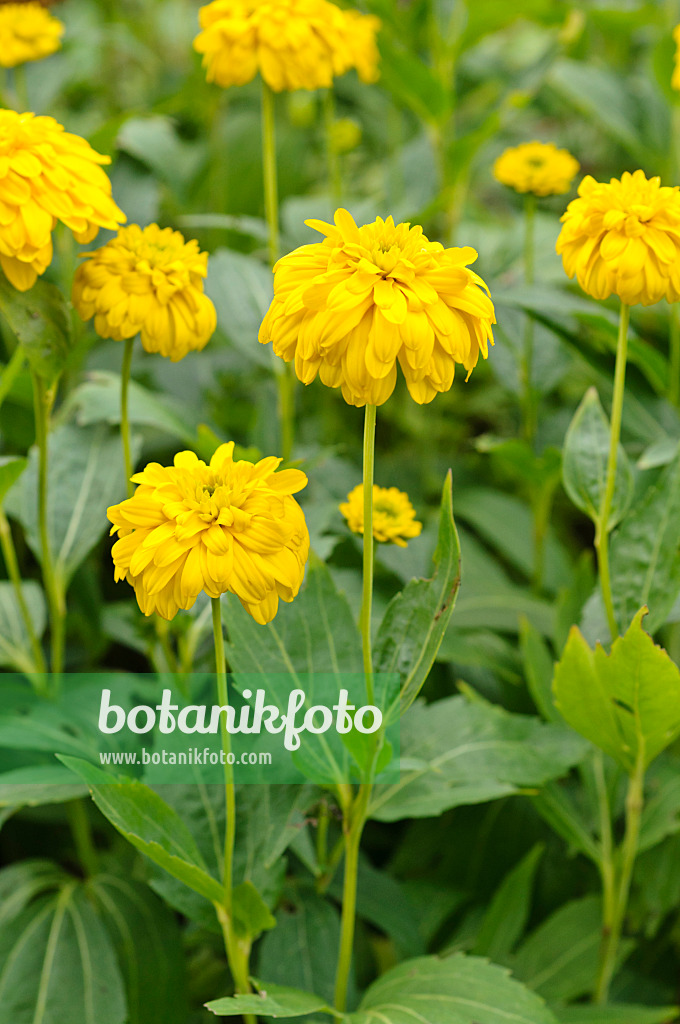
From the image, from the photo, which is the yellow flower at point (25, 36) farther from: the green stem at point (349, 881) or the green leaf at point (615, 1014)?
the green leaf at point (615, 1014)

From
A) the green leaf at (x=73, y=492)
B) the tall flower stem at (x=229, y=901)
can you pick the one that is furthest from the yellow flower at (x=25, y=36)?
the tall flower stem at (x=229, y=901)

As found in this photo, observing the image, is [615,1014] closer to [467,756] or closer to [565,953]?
[565,953]

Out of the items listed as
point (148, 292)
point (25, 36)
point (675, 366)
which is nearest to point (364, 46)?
point (25, 36)

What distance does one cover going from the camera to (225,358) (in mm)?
1473

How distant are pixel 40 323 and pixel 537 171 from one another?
0.56 metres

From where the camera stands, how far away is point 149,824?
2.12ft

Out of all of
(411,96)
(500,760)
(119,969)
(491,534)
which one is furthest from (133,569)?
(411,96)

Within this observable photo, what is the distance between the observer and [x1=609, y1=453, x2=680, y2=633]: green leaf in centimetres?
77

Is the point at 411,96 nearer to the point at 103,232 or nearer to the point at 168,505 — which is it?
the point at 103,232

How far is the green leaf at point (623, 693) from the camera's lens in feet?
2.16

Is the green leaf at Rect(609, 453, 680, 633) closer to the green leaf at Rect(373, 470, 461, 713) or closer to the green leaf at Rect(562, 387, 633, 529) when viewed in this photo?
the green leaf at Rect(562, 387, 633, 529)

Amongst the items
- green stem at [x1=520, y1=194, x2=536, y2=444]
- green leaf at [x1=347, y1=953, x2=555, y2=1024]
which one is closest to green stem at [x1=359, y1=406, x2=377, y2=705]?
green leaf at [x1=347, y1=953, x2=555, y2=1024]

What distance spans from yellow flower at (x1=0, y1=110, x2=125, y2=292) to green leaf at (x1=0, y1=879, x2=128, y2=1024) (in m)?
0.58

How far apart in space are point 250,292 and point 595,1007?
0.89m
